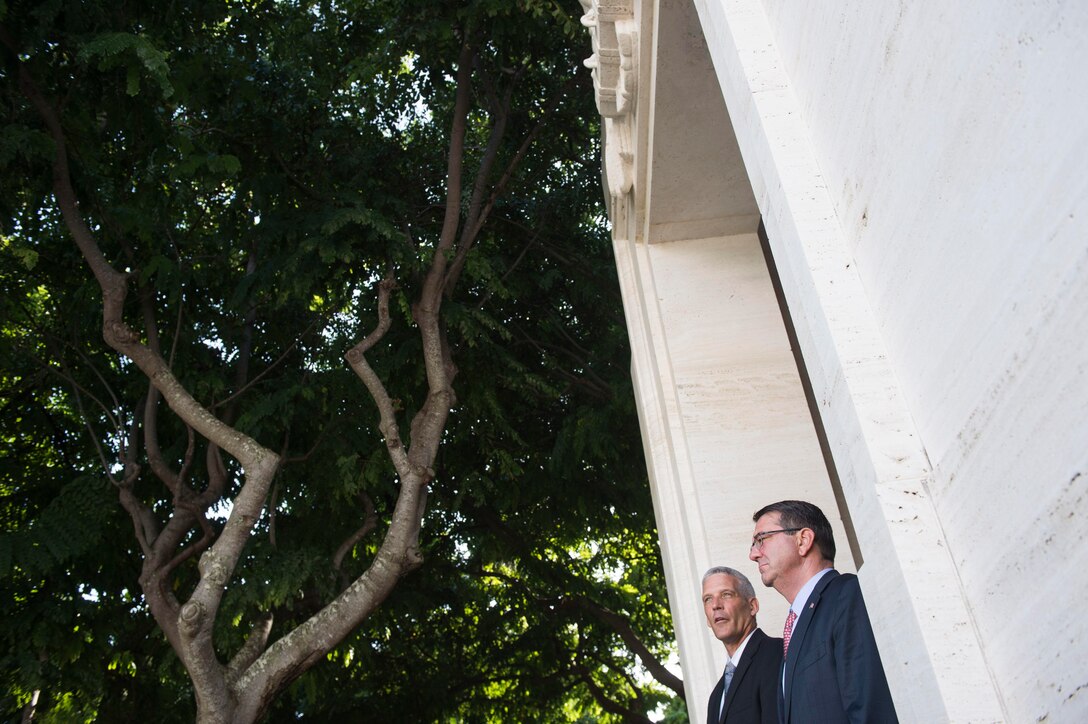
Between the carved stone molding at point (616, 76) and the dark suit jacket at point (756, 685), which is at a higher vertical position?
the carved stone molding at point (616, 76)

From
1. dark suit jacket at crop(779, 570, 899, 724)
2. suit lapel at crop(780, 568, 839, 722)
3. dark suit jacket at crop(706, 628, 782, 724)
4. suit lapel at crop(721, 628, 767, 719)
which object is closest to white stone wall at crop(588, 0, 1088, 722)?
dark suit jacket at crop(779, 570, 899, 724)

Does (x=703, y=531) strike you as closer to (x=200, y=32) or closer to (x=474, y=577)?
(x=200, y=32)

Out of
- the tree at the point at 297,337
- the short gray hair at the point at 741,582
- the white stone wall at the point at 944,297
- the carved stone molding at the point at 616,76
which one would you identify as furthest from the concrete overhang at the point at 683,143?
the short gray hair at the point at 741,582

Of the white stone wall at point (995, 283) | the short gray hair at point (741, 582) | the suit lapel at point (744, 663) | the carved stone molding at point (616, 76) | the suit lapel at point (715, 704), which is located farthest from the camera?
the carved stone molding at point (616, 76)

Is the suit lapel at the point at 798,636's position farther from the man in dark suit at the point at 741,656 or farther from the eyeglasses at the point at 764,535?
the man in dark suit at the point at 741,656

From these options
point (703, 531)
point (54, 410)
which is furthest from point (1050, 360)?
point (54, 410)

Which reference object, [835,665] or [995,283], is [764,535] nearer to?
[835,665]

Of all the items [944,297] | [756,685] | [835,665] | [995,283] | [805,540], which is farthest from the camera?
[756,685]

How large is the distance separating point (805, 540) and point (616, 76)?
3.55m

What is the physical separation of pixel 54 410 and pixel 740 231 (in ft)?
23.6

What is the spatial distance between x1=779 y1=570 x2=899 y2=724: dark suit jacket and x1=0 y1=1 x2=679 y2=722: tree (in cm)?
441

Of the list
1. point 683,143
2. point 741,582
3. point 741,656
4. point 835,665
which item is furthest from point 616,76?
point 835,665

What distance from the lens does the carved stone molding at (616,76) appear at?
17.0 feet

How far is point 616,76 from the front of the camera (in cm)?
565
